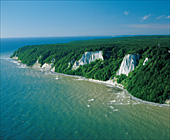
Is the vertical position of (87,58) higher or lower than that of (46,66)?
higher

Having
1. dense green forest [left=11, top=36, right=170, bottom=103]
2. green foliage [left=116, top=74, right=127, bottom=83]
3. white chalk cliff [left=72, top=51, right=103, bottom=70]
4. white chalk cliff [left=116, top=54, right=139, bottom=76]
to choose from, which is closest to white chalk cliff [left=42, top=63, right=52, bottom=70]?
dense green forest [left=11, top=36, right=170, bottom=103]

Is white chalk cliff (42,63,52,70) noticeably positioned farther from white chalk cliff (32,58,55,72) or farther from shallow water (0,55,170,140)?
shallow water (0,55,170,140)

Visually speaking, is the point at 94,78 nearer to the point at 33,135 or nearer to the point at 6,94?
the point at 6,94

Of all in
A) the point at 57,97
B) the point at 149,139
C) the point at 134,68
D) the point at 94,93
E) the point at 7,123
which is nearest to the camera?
the point at 149,139

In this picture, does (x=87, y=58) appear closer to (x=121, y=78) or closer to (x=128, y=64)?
(x=128, y=64)

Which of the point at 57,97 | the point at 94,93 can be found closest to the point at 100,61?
the point at 94,93

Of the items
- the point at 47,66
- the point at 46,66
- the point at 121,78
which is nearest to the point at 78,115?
the point at 121,78
